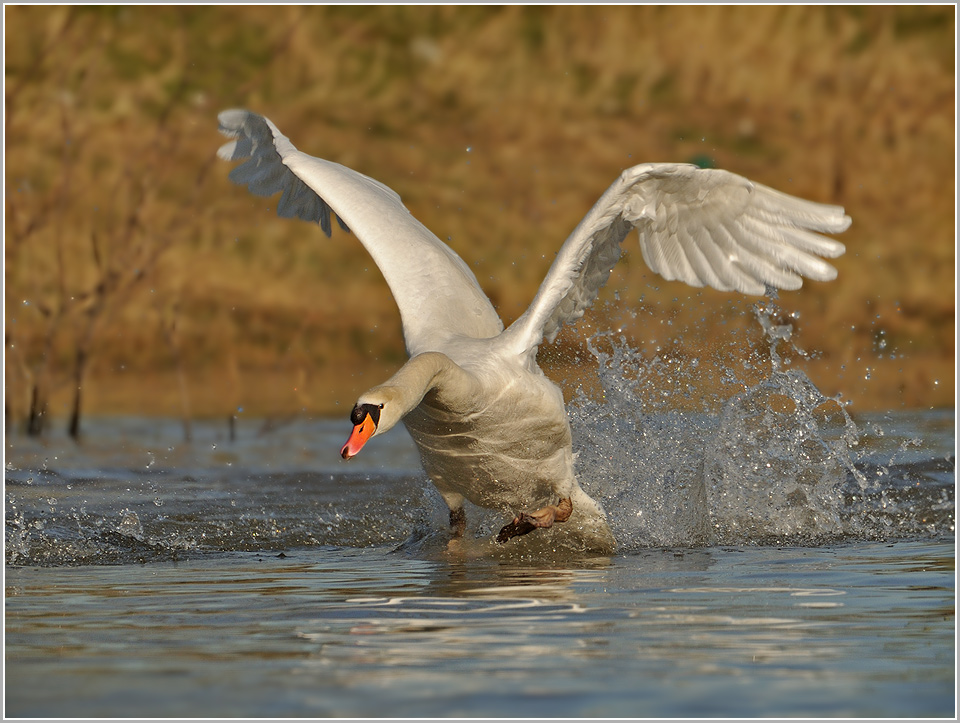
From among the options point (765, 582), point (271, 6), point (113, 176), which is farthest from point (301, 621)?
point (271, 6)

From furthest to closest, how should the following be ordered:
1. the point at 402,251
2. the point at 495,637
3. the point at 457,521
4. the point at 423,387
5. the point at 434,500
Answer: the point at 434,500, the point at 402,251, the point at 457,521, the point at 423,387, the point at 495,637

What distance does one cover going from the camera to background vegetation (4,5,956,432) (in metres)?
18.3

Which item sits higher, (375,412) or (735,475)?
(375,412)

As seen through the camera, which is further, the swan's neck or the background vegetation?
the background vegetation

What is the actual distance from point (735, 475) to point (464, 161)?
12.6 metres

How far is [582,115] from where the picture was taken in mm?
23266

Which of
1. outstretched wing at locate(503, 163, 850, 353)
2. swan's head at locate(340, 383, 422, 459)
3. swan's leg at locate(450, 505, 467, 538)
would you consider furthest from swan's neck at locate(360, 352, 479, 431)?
swan's leg at locate(450, 505, 467, 538)

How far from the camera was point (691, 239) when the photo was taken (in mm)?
8875

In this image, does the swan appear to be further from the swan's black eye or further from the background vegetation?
the background vegetation

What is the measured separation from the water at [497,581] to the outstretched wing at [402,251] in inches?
49.8

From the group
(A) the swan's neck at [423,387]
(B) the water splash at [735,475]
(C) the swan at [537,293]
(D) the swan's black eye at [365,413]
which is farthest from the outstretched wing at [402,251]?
(D) the swan's black eye at [365,413]

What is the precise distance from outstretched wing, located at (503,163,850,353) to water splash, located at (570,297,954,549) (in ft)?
3.79

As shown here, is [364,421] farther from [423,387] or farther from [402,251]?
[402,251]

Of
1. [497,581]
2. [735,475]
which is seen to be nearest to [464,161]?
[735,475]
